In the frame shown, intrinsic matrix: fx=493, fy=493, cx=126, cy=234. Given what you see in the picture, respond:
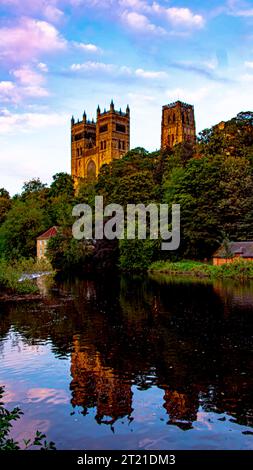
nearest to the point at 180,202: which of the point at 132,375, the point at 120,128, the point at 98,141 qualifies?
the point at 132,375

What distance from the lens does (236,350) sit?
17.5 metres

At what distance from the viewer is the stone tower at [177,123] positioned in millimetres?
147750

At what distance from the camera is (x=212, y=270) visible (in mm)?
51969

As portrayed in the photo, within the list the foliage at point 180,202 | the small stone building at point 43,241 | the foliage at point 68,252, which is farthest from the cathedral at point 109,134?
the foliage at point 68,252

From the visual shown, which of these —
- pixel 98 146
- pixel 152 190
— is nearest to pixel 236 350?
pixel 152 190

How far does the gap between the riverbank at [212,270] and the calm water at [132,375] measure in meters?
22.4

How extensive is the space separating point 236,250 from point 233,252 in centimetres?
52

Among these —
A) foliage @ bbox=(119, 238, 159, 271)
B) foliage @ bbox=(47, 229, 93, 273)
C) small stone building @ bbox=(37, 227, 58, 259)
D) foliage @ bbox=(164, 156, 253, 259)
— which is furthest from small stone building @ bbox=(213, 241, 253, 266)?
small stone building @ bbox=(37, 227, 58, 259)

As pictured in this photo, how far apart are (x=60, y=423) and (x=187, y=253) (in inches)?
2045

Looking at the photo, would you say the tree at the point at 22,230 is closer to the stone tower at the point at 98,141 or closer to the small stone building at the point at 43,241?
the small stone building at the point at 43,241

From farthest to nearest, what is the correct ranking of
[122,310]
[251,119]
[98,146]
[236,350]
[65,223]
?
[98,146] < [251,119] < [65,223] < [122,310] < [236,350]

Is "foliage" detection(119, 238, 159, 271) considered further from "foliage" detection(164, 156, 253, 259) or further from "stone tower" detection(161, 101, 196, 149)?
"stone tower" detection(161, 101, 196, 149)

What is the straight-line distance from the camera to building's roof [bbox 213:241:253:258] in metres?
55.7

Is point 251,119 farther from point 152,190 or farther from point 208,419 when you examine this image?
point 208,419
